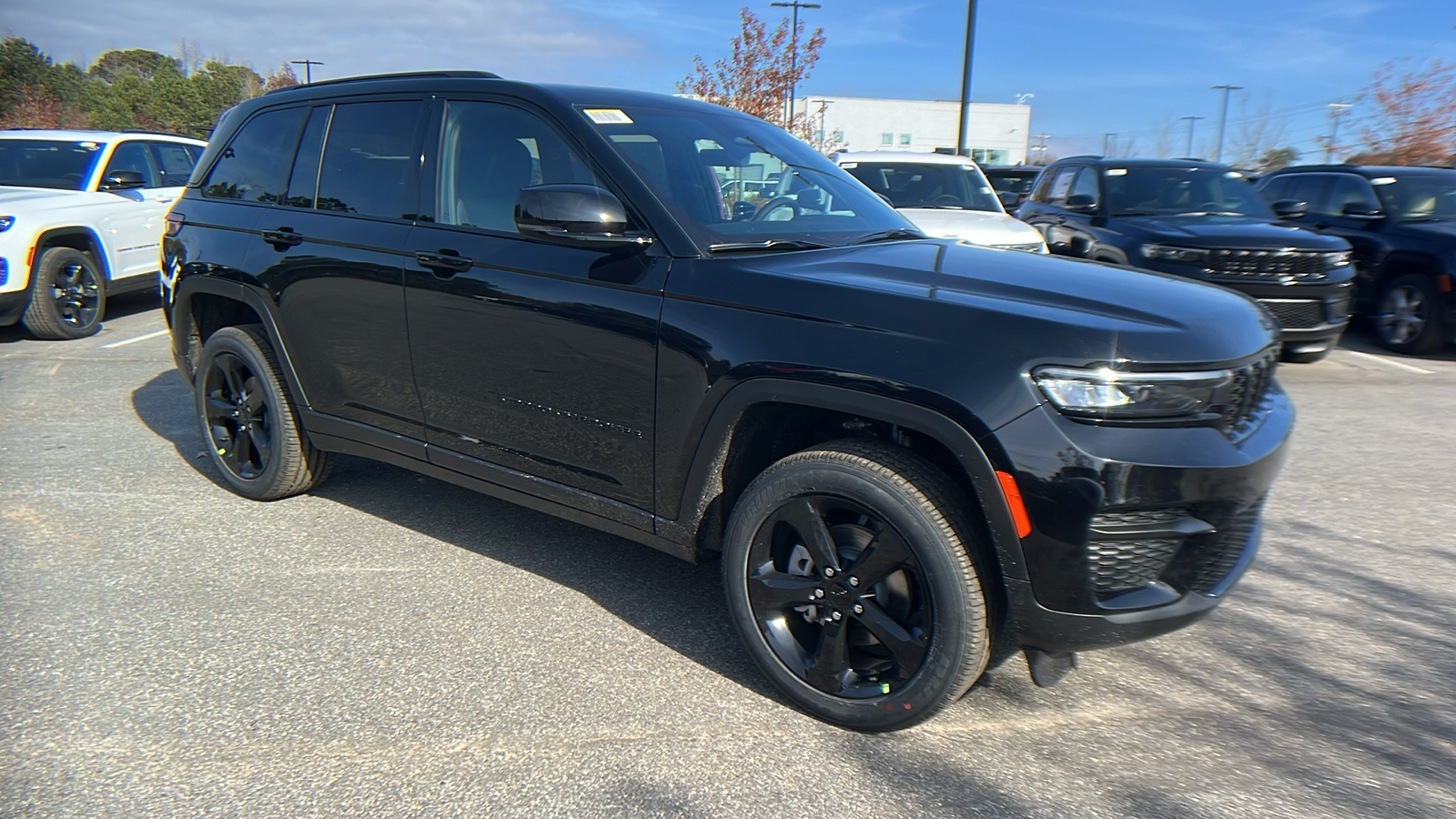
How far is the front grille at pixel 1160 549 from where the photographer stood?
2.43 meters

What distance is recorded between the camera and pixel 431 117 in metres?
3.78

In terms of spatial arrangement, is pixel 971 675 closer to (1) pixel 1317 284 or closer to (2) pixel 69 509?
(2) pixel 69 509

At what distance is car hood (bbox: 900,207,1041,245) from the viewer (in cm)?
798

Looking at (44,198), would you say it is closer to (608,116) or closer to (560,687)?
(608,116)

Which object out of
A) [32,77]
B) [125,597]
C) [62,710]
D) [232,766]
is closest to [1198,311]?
[232,766]

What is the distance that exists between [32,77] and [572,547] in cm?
4455

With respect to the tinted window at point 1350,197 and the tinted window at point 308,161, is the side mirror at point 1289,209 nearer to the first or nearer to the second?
the tinted window at point 1350,197

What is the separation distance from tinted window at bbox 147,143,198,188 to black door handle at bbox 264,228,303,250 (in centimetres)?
769

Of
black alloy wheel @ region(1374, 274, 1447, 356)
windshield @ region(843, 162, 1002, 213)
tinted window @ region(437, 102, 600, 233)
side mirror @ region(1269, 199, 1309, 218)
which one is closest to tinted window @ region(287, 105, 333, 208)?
tinted window @ region(437, 102, 600, 233)

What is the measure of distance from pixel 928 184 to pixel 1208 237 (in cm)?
274

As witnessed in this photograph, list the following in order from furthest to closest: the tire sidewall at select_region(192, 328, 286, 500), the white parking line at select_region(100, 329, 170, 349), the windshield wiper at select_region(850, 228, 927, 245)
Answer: the white parking line at select_region(100, 329, 170, 349) → the tire sidewall at select_region(192, 328, 286, 500) → the windshield wiper at select_region(850, 228, 927, 245)

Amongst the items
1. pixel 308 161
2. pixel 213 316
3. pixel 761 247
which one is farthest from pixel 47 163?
pixel 761 247

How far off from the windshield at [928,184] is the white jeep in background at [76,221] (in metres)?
6.70

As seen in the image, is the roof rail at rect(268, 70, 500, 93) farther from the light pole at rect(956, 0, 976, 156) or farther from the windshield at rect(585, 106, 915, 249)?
the light pole at rect(956, 0, 976, 156)
